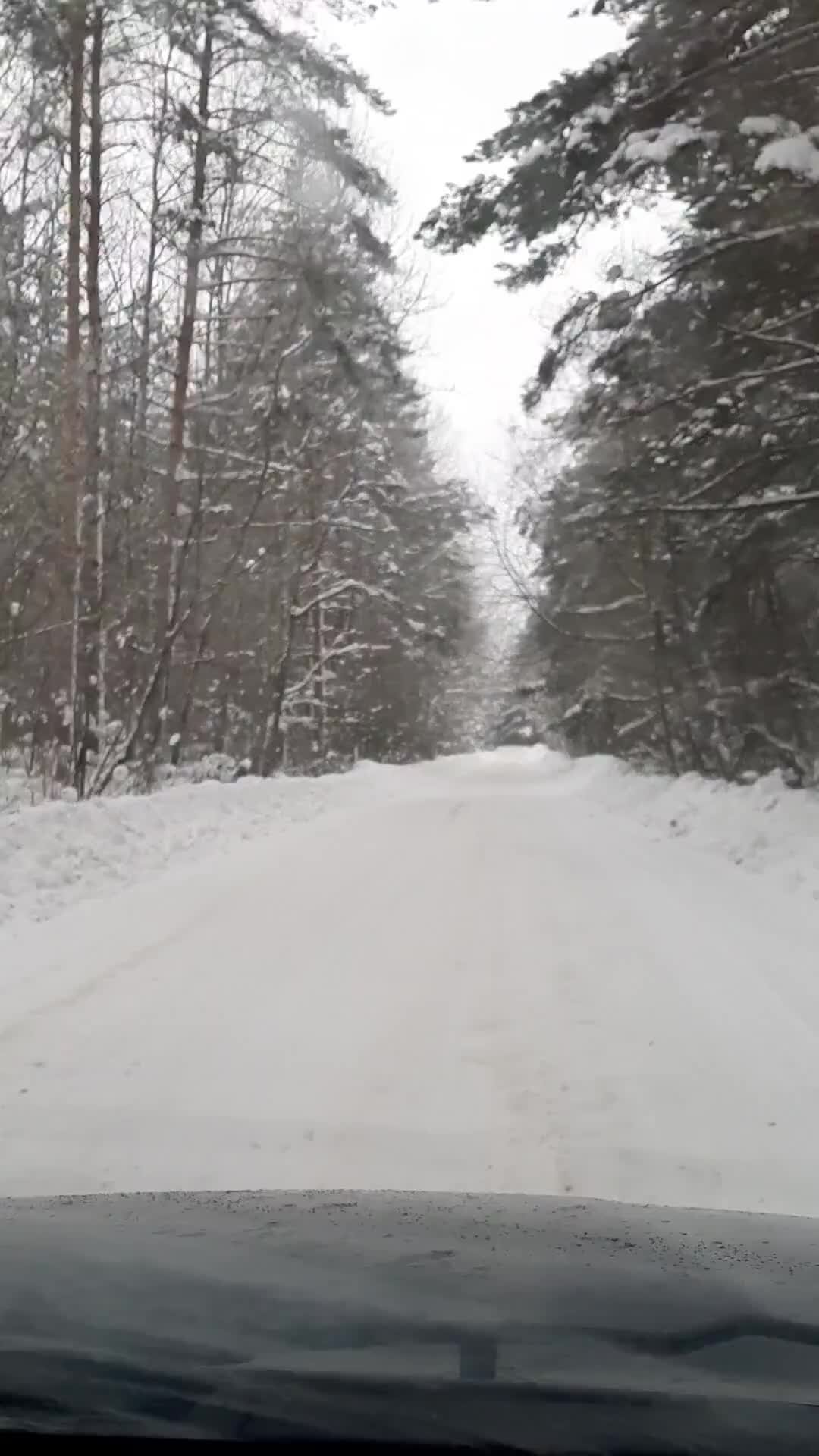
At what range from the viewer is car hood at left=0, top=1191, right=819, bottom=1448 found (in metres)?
1.79

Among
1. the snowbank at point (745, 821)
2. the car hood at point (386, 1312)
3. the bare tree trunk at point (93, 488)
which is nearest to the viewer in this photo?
the car hood at point (386, 1312)

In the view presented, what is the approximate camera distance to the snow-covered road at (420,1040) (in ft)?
13.9

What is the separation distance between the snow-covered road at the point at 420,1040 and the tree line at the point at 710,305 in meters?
4.16

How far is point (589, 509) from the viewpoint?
14000mm

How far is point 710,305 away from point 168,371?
29.1 feet

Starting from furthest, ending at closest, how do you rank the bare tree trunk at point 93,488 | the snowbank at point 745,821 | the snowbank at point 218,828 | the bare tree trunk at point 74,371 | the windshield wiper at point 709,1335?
the bare tree trunk at point 93,488, the bare tree trunk at point 74,371, the snowbank at point 745,821, the snowbank at point 218,828, the windshield wiper at point 709,1335

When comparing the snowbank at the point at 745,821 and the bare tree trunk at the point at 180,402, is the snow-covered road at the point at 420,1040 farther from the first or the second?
the bare tree trunk at the point at 180,402

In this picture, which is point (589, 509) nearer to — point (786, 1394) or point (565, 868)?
point (565, 868)

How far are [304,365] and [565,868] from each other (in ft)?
39.2

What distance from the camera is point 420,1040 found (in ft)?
18.8

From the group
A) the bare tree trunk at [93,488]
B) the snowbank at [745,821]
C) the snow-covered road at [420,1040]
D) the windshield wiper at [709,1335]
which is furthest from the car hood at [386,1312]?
the bare tree trunk at [93,488]

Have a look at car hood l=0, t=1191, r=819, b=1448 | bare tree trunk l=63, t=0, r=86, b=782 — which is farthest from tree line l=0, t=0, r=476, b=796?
car hood l=0, t=1191, r=819, b=1448

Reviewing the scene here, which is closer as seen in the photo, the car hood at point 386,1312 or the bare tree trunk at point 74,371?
the car hood at point 386,1312

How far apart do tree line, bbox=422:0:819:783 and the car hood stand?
9.07m
